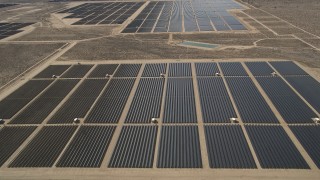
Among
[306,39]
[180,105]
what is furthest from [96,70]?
[306,39]

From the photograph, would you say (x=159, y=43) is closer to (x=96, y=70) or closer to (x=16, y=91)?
(x=96, y=70)

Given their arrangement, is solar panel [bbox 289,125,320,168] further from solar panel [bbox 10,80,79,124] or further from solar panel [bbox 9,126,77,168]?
solar panel [bbox 10,80,79,124]

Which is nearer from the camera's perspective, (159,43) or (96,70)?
(96,70)

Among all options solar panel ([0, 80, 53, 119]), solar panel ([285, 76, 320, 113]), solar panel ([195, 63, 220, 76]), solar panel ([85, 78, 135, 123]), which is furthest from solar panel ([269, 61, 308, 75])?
solar panel ([0, 80, 53, 119])

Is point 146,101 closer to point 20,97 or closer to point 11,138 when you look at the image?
point 11,138

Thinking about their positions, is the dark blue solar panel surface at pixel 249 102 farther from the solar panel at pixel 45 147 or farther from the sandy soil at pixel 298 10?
the sandy soil at pixel 298 10

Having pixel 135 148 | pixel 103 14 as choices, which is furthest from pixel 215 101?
pixel 103 14
